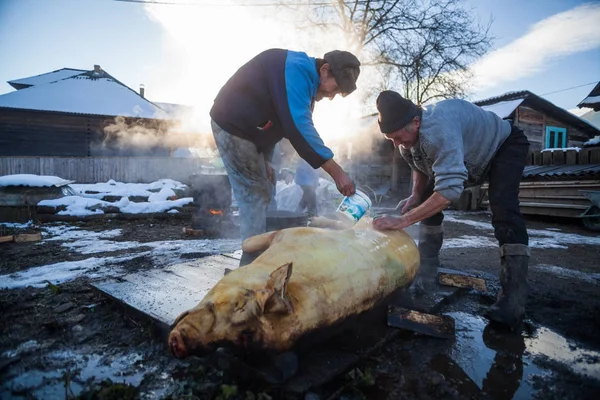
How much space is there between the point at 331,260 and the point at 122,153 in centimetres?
2036

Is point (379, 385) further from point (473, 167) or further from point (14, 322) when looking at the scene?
point (14, 322)

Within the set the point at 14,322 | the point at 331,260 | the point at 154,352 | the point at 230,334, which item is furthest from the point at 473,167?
the point at 14,322

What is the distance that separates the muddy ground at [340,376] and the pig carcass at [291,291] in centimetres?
32

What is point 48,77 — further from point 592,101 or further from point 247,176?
Answer: point 592,101

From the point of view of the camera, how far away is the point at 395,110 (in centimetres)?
264

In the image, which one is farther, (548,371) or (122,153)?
(122,153)

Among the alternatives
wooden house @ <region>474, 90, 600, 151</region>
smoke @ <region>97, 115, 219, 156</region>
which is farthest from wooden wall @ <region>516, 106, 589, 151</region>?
smoke @ <region>97, 115, 219, 156</region>

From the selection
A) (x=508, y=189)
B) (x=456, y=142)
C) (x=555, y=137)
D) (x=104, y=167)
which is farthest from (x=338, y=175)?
(x=555, y=137)

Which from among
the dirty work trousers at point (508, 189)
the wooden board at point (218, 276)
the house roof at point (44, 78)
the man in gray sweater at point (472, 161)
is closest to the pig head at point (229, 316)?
the wooden board at point (218, 276)

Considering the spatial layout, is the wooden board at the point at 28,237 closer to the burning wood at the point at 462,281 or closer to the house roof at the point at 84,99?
the burning wood at the point at 462,281

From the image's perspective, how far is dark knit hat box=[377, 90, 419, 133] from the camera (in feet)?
8.63

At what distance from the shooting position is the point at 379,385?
1.74 m

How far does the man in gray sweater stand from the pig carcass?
55 centimetres

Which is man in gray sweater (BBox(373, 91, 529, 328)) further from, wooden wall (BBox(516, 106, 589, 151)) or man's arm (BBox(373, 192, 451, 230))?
wooden wall (BBox(516, 106, 589, 151))
